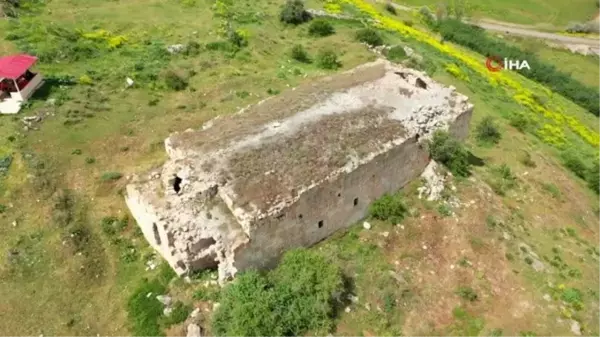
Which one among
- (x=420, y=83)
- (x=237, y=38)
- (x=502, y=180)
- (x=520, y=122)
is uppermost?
(x=420, y=83)

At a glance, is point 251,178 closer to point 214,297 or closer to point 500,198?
point 214,297

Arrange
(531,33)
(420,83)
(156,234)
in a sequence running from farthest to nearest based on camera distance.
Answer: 1. (531,33)
2. (420,83)
3. (156,234)

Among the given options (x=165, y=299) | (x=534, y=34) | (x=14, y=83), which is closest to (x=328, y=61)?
(x=14, y=83)

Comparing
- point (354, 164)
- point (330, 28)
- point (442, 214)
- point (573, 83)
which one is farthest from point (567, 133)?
point (354, 164)

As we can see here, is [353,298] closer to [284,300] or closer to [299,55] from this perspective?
Result: [284,300]

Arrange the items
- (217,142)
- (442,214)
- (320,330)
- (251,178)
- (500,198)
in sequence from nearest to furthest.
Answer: (320,330), (251,178), (217,142), (442,214), (500,198)

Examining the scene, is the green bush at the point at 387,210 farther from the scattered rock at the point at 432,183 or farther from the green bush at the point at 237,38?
the green bush at the point at 237,38

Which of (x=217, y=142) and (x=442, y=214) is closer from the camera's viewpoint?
(x=217, y=142)
